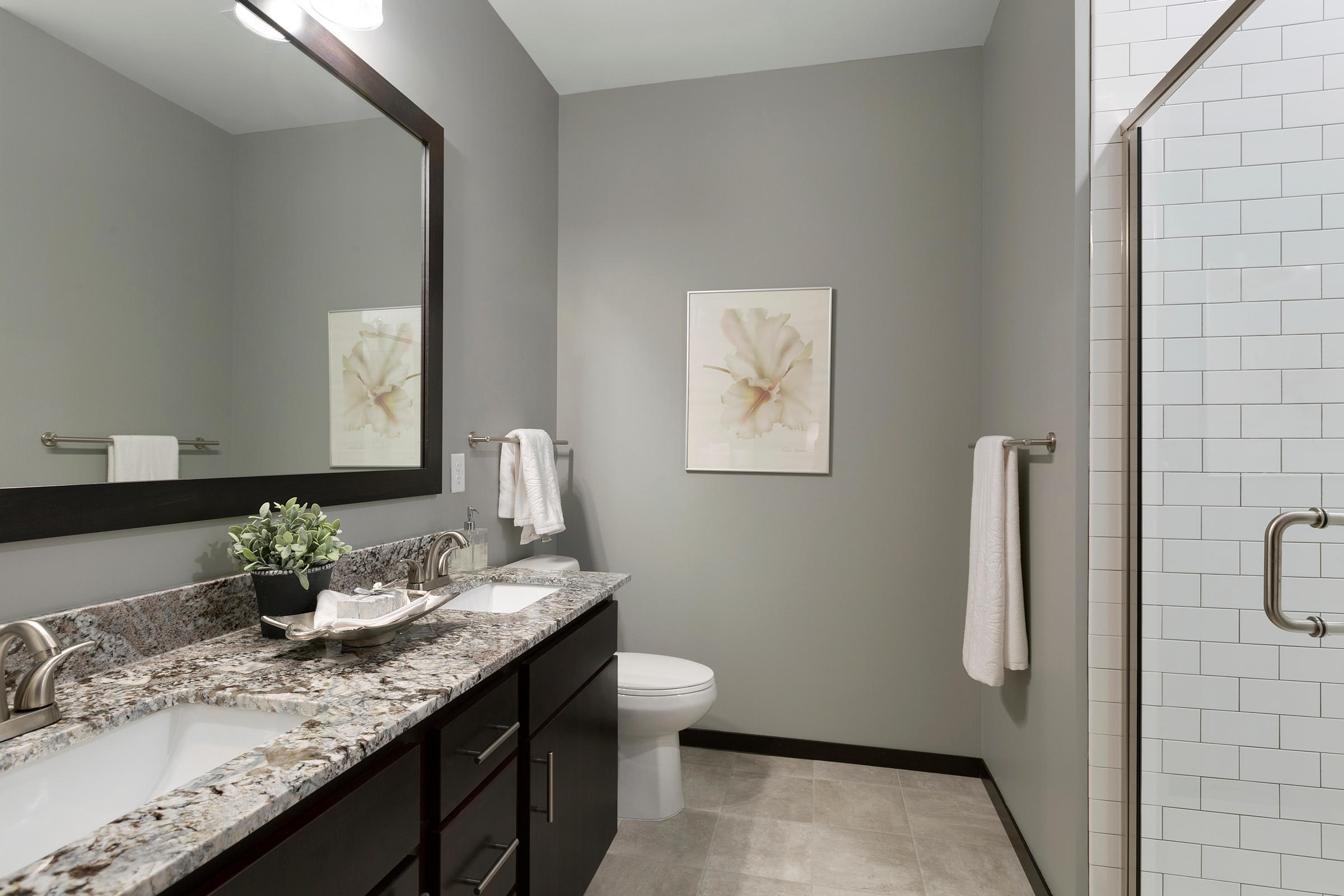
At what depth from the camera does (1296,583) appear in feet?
3.66

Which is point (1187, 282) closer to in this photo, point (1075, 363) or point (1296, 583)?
point (1075, 363)

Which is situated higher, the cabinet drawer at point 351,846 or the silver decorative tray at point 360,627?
the silver decorative tray at point 360,627

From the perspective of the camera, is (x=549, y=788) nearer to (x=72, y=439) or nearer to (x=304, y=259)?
(x=72, y=439)

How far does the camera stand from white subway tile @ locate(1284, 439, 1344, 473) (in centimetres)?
106

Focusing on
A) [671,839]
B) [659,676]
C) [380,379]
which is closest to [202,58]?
[380,379]

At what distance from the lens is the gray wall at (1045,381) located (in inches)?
61.0

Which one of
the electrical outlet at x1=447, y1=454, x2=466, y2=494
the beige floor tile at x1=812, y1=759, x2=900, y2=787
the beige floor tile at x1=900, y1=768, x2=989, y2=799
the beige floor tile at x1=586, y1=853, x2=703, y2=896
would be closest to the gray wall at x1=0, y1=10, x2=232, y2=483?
the electrical outlet at x1=447, y1=454, x2=466, y2=494

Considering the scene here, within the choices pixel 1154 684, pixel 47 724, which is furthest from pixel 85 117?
pixel 1154 684

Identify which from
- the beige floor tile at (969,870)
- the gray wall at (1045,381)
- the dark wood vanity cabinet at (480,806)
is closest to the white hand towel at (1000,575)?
the gray wall at (1045,381)

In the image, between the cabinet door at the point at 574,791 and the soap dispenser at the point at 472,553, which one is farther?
the soap dispenser at the point at 472,553

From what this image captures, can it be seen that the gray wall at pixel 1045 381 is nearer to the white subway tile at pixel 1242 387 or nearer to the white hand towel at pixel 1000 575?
the white hand towel at pixel 1000 575

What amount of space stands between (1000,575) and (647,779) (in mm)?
1245

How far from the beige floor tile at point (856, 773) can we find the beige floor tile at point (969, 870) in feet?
1.18

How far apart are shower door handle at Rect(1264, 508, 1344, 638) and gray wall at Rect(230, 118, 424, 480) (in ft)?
5.96
